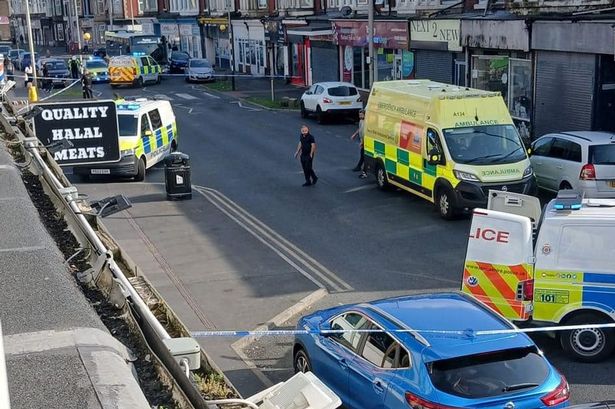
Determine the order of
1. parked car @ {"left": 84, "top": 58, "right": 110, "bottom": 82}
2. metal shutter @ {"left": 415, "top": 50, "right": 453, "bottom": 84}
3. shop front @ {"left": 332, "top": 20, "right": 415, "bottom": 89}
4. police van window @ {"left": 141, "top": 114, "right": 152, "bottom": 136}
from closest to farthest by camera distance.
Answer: police van window @ {"left": 141, "top": 114, "right": 152, "bottom": 136}
metal shutter @ {"left": 415, "top": 50, "right": 453, "bottom": 84}
shop front @ {"left": 332, "top": 20, "right": 415, "bottom": 89}
parked car @ {"left": 84, "top": 58, "right": 110, "bottom": 82}

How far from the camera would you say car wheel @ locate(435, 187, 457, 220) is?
1858 cm

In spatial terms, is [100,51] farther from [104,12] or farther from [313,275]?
[313,275]

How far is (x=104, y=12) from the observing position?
84.4m

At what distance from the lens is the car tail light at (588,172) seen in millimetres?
18480

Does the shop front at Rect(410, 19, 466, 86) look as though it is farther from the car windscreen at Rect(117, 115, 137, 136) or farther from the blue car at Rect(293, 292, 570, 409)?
the blue car at Rect(293, 292, 570, 409)

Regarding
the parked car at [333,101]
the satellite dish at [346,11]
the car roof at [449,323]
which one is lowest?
the parked car at [333,101]

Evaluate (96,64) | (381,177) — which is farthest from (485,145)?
(96,64)

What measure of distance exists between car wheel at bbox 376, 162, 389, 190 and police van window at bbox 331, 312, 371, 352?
12.1 metres

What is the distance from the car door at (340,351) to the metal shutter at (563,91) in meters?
17.1

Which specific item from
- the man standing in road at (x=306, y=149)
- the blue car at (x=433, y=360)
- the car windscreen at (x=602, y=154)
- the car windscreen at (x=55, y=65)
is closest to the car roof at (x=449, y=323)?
the blue car at (x=433, y=360)

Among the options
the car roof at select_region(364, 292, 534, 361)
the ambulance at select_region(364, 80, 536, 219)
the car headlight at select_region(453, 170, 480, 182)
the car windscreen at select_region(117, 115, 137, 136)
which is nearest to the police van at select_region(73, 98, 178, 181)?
the car windscreen at select_region(117, 115, 137, 136)

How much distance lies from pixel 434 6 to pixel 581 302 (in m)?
25.6

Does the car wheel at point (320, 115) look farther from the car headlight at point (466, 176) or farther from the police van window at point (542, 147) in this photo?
the car headlight at point (466, 176)

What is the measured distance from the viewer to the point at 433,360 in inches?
315
